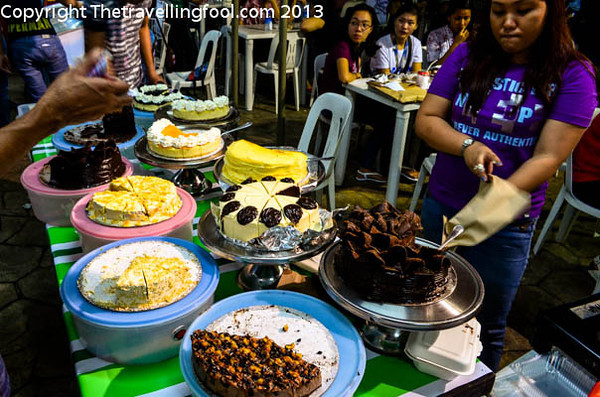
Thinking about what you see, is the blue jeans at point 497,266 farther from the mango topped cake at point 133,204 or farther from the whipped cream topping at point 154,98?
the whipped cream topping at point 154,98

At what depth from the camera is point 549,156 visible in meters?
1.59

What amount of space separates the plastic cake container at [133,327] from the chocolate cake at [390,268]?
1.54ft

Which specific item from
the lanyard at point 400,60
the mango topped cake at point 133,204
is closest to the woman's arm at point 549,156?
the mango topped cake at point 133,204

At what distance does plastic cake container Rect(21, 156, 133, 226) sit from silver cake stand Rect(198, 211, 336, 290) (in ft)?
2.10

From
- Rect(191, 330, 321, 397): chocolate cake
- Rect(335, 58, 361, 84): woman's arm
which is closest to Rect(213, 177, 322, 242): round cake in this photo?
Rect(191, 330, 321, 397): chocolate cake

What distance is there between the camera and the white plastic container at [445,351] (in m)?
1.24

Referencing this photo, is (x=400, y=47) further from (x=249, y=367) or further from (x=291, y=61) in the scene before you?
(x=249, y=367)

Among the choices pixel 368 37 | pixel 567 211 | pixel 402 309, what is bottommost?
pixel 567 211

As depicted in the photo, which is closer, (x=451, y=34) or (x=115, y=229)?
(x=115, y=229)

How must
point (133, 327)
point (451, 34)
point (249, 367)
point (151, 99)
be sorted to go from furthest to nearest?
point (451, 34)
point (151, 99)
point (133, 327)
point (249, 367)

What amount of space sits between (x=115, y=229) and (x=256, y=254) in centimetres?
59

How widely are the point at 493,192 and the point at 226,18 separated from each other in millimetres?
7459

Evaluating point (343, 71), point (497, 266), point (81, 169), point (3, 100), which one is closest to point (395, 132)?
point (343, 71)

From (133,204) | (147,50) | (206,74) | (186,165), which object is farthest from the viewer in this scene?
(206,74)
